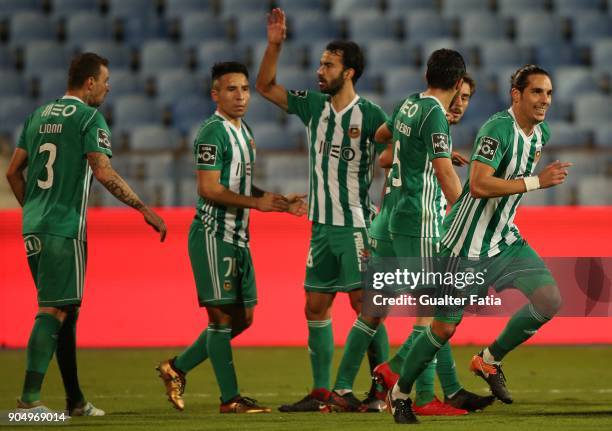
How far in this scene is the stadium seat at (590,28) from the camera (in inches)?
628

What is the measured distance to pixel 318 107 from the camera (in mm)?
7281

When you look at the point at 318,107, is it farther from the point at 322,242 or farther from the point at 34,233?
the point at 34,233

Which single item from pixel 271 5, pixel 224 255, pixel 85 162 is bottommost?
pixel 224 255

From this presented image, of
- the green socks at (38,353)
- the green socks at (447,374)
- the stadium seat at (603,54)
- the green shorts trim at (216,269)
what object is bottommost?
the green socks at (447,374)

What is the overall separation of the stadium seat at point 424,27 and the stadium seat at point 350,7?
0.68m

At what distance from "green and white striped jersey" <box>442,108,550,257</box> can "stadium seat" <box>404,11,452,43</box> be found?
31.3 feet

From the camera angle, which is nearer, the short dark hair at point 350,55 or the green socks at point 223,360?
the green socks at point 223,360

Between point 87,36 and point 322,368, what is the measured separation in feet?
32.3

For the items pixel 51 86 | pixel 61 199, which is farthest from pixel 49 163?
pixel 51 86

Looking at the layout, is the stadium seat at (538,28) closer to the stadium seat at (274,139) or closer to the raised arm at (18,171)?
the stadium seat at (274,139)

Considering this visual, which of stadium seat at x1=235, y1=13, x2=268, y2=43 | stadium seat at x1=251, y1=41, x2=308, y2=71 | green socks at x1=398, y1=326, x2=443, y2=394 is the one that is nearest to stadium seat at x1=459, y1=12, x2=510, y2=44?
stadium seat at x1=251, y1=41, x2=308, y2=71

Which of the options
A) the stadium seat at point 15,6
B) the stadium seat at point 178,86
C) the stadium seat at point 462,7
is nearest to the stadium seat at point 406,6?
the stadium seat at point 462,7

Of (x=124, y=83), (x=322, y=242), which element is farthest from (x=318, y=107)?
(x=124, y=83)

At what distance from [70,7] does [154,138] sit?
10.9ft
